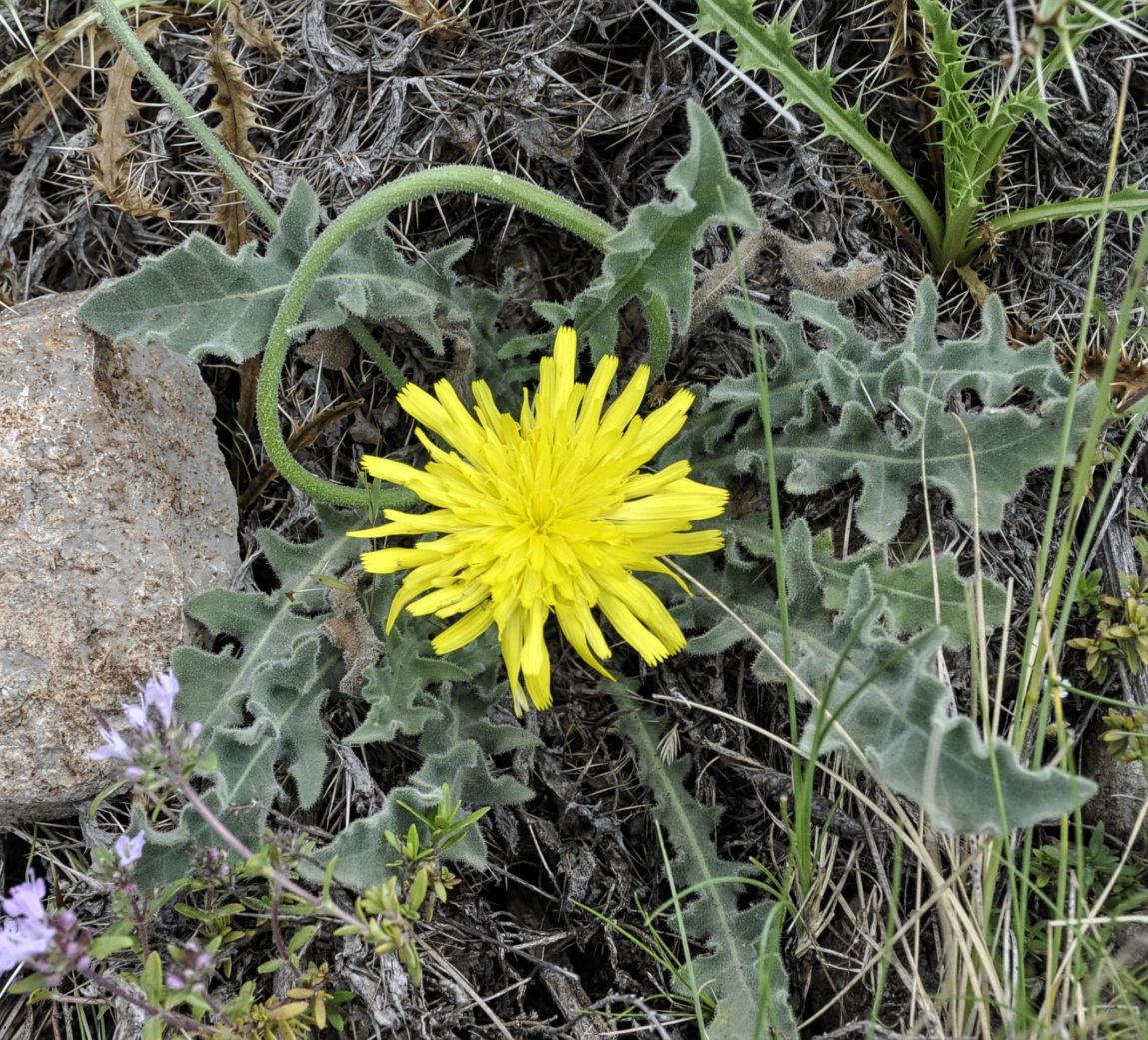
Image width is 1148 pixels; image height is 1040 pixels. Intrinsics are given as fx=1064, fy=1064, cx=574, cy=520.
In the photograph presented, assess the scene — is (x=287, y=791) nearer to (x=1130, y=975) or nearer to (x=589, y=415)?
(x=589, y=415)

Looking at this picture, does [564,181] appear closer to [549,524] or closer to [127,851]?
[549,524]

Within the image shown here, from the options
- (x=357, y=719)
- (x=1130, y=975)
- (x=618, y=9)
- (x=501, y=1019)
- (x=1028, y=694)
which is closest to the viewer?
(x=1130, y=975)

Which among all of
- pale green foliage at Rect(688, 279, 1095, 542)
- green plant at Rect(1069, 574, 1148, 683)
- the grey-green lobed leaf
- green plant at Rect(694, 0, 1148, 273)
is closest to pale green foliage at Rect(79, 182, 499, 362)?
pale green foliage at Rect(688, 279, 1095, 542)

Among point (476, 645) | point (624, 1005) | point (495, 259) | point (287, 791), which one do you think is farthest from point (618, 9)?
point (624, 1005)

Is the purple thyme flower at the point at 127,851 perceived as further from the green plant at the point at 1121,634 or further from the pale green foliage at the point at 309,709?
the green plant at the point at 1121,634

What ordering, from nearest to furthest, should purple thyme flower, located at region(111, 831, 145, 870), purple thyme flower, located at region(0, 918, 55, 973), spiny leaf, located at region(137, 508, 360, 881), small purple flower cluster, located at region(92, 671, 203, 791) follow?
1. purple thyme flower, located at region(0, 918, 55, 973)
2. small purple flower cluster, located at region(92, 671, 203, 791)
3. purple thyme flower, located at region(111, 831, 145, 870)
4. spiny leaf, located at region(137, 508, 360, 881)

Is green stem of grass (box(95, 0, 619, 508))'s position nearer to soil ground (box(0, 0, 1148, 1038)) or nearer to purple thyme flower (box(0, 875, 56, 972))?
soil ground (box(0, 0, 1148, 1038))

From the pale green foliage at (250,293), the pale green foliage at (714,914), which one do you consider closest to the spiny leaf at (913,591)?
the pale green foliage at (714,914)
